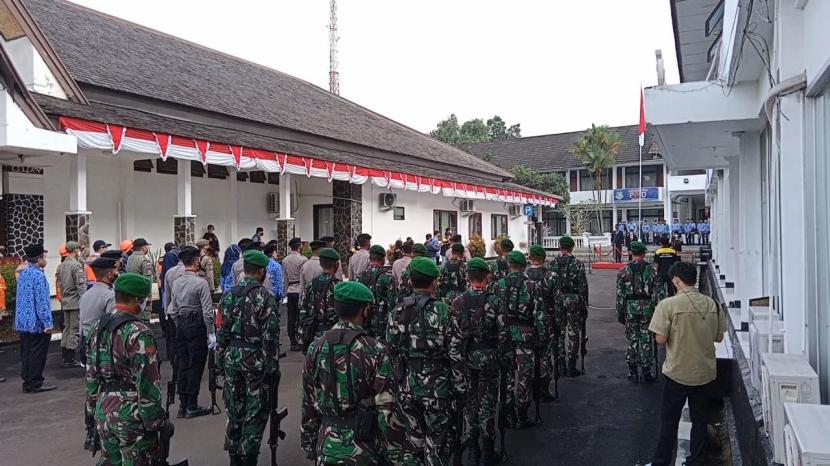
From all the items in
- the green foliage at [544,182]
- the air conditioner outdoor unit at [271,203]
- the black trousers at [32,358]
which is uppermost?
the green foliage at [544,182]

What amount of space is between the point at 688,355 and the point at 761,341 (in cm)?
69

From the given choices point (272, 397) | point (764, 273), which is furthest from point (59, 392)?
point (764, 273)

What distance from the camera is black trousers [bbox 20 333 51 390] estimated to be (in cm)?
699

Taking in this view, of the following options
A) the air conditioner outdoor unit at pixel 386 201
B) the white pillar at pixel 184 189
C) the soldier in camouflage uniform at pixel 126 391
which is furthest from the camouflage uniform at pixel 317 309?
the air conditioner outdoor unit at pixel 386 201

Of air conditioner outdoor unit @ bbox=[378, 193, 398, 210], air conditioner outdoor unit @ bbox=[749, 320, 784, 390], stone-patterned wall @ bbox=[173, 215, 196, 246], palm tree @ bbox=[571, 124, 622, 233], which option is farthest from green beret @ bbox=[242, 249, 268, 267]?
palm tree @ bbox=[571, 124, 622, 233]

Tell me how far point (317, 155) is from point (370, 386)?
12.7 m

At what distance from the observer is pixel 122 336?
3.55m

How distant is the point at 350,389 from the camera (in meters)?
3.11

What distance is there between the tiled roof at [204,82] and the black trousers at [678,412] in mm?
12429

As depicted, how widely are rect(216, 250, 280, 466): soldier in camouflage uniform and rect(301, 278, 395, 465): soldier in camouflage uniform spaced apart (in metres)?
1.52

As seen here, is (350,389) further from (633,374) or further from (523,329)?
(633,374)

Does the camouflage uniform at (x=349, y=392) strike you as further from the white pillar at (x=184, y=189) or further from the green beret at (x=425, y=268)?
the white pillar at (x=184, y=189)

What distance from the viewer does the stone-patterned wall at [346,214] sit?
58.0ft

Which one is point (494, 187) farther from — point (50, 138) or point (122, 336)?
point (122, 336)
